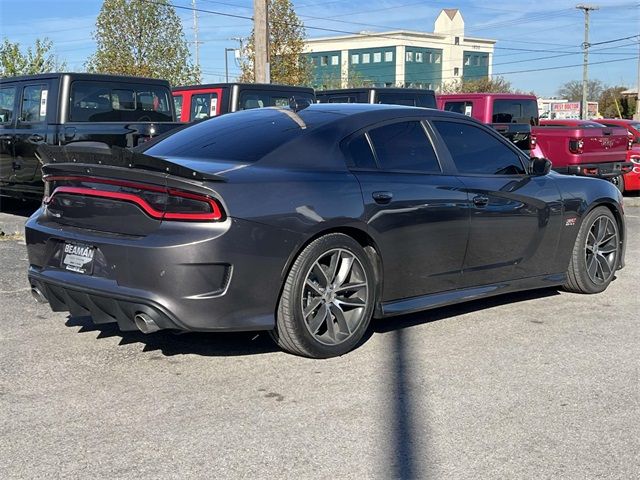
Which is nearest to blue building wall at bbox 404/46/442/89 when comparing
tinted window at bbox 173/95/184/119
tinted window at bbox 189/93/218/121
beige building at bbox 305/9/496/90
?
beige building at bbox 305/9/496/90

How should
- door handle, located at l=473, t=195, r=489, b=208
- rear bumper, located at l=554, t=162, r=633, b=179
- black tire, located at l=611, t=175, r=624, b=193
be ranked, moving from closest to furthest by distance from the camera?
door handle, located at l=473, t=195, r=489, b=208, rear bumper, located at l=554, t=162, r=633, b=179, black tire, located at l=611, t=175, r=624, b=193

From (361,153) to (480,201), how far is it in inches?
40.8

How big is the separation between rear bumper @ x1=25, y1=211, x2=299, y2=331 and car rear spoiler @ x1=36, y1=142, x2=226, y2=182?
→ 0.27 m

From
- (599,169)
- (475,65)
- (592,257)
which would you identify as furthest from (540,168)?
(475,65)

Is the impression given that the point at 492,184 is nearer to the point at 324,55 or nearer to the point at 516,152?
the point at 516,152

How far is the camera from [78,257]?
439cm

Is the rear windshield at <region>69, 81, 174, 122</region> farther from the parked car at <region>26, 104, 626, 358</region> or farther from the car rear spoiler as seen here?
the car rear spoiler

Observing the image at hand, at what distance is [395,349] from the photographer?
16.0ft

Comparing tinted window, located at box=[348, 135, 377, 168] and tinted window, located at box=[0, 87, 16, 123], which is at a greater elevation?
tinted window, located at box=[0, 87, 16, 123]

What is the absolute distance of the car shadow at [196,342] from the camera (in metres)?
4.76

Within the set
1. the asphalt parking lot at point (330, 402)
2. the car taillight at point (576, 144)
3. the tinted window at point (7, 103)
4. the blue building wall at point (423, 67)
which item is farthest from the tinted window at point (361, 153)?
the blue building wall at point (423, 67)

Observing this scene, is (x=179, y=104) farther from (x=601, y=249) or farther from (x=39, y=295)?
(x=39, y=295)

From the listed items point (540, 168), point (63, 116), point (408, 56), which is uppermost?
point (408, 56)

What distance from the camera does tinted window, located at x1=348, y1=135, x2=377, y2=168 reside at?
16.0 feet
